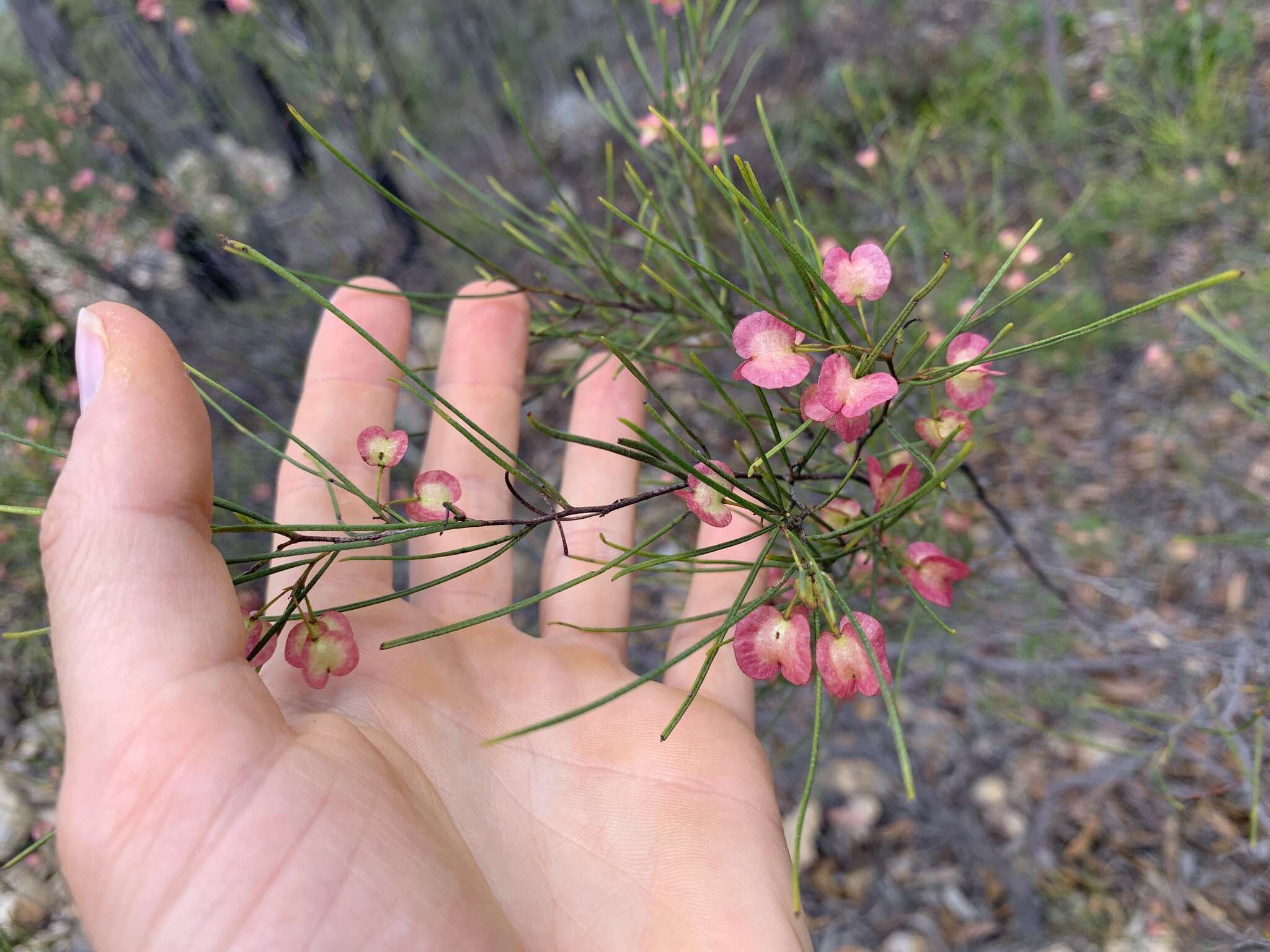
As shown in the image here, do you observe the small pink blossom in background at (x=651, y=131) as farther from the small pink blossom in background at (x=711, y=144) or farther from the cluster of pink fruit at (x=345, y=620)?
the cluster of pink fruit at (x=345, y=620)

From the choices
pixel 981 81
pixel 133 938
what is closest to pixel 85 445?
pixel 133 938

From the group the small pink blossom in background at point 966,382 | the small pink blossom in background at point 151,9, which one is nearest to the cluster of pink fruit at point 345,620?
the small pink blossom in background at point 966,382

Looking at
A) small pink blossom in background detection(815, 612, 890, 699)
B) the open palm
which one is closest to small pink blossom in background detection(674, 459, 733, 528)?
small pink blossom in background detection(815, 612, 890, 699)

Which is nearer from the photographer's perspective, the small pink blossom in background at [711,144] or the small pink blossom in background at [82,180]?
the small pink blossom in background at [711,144]

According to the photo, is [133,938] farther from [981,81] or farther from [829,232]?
[981,81]

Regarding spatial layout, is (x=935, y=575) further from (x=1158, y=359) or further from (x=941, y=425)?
(x=1158, y=359)

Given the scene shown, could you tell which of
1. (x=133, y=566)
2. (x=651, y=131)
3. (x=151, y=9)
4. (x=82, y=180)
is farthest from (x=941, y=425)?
(x=151, y=9)
